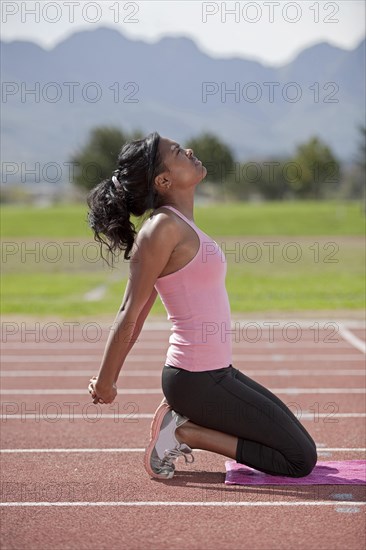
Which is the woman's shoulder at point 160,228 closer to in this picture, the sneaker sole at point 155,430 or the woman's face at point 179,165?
the woman's face at point 179,165

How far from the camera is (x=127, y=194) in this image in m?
4.73

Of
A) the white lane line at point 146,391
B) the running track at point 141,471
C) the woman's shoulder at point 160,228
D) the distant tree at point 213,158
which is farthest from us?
the distant tree at point 213,158

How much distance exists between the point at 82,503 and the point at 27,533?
50cm

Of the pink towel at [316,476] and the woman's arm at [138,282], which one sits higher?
the woman's arm at [138,282]

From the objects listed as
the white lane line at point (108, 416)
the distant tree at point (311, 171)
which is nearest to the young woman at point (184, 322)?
the white lane line at point (108, 416)

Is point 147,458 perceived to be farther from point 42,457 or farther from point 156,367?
point 156,367

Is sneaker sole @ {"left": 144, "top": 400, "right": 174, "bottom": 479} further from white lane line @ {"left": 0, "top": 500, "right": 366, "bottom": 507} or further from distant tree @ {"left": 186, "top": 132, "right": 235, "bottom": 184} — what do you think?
distant tree @ {"left": 186, "top": 132, "right": 235, "bottom": 184}

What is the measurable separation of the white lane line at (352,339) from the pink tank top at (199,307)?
5648 millimetres

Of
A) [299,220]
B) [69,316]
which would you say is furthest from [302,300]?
[299,220]

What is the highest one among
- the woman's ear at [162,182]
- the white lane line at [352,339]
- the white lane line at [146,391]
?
the woman's ear at [162,182]

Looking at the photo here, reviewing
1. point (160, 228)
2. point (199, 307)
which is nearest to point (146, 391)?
point (199, 307)

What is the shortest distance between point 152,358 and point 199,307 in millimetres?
5196

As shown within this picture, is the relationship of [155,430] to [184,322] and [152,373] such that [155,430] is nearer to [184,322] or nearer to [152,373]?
[184,322]

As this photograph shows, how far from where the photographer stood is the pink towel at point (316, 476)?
15.9ft
